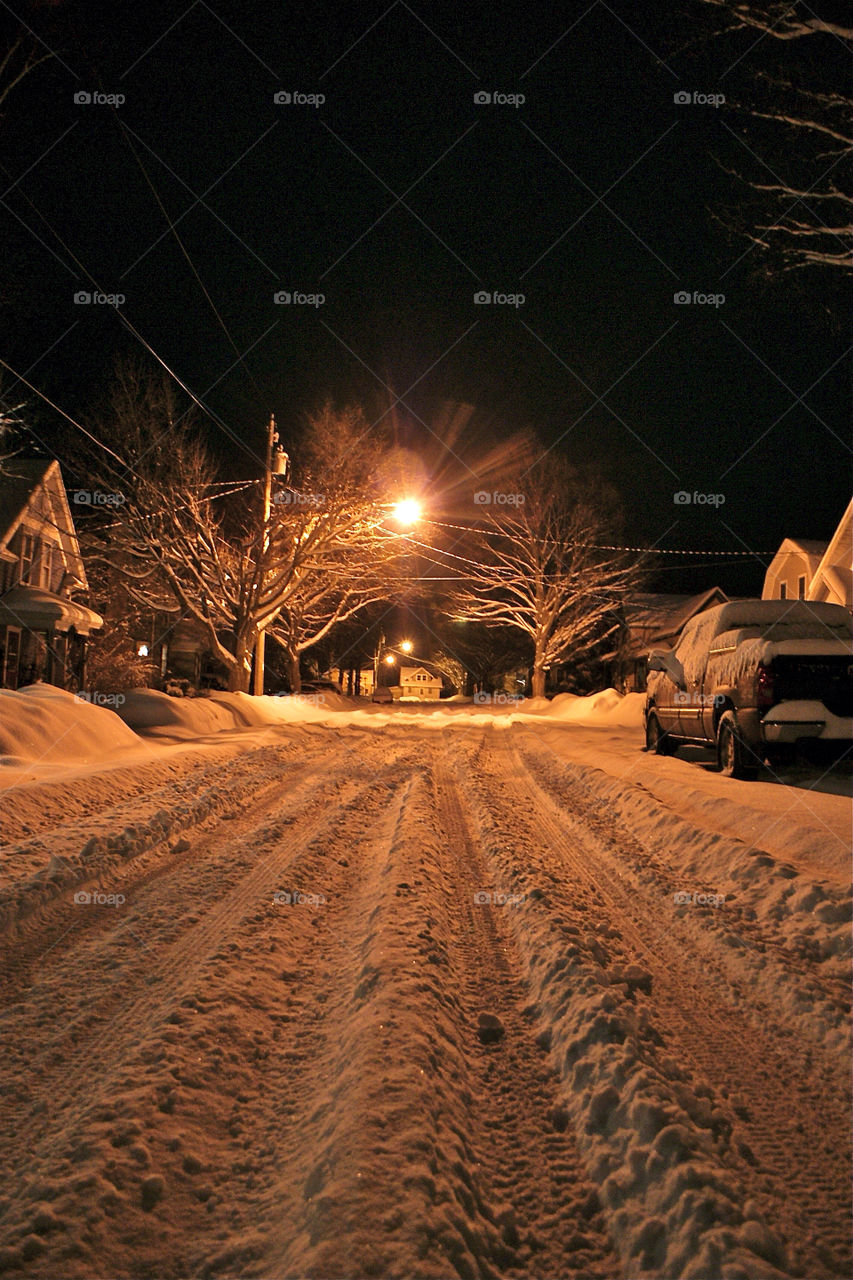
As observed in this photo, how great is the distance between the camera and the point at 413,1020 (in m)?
3.70

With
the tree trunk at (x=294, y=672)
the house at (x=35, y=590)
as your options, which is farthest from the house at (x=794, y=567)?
the house at (x=35, y=590)

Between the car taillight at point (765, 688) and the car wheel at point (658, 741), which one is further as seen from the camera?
the car wheel at point (658, 741)

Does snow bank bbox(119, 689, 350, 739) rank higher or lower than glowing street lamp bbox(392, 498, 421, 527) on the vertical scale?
lower

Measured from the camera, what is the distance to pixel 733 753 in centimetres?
1085

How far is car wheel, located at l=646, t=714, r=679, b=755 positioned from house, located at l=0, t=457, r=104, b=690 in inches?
702

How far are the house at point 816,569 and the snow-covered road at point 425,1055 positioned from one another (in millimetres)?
16588

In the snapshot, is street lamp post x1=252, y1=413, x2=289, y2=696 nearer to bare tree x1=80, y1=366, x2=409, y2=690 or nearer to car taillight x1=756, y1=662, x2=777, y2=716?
bare tree x1=80, y1=366, x2=409, y2=690

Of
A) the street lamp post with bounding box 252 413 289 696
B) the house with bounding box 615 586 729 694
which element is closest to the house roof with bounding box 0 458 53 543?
the street lamp post with bounding box 252 413 289 696

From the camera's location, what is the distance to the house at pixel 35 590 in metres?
26.8

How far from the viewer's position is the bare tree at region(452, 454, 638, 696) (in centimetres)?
3731

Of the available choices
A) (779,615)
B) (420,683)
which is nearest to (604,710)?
(779,615)

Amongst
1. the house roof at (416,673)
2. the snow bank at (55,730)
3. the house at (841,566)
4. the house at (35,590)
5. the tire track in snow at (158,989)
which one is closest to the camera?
the tire track in snow at (158,989)

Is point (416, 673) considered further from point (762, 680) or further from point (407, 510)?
point (762, 680)

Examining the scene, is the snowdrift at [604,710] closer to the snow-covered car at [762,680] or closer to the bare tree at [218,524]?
the bare tree at [218,524]
